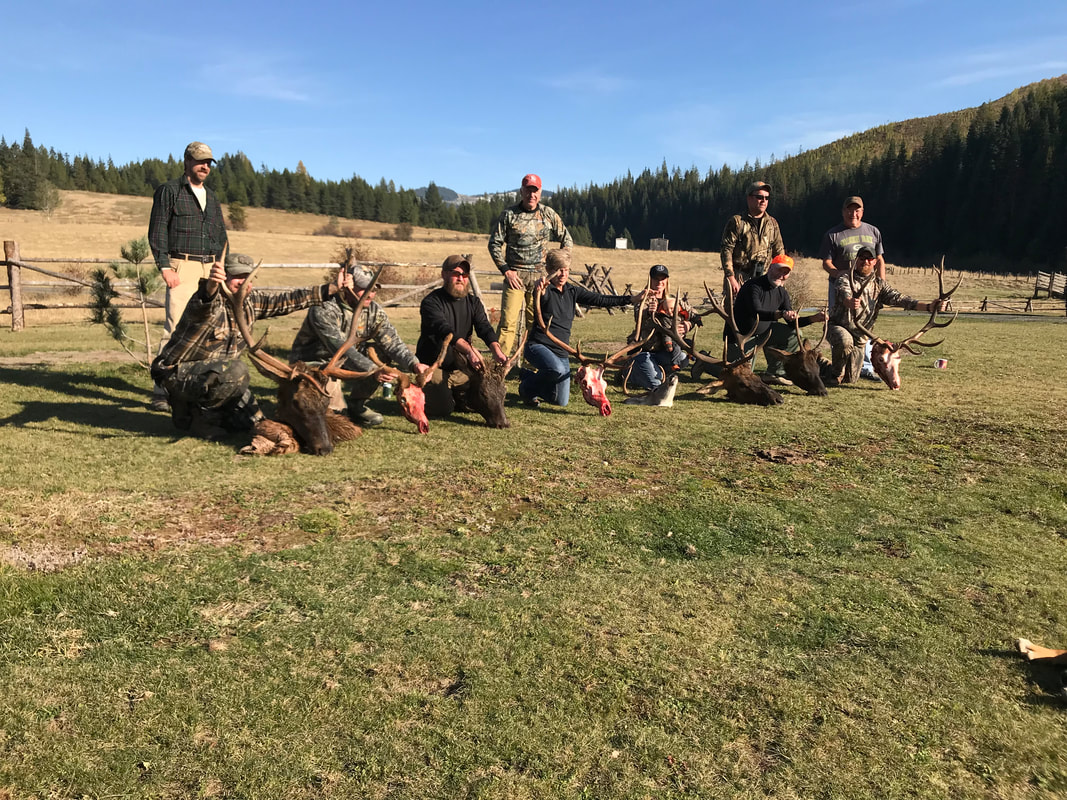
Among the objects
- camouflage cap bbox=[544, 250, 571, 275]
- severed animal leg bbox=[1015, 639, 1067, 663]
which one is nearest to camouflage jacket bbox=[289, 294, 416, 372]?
camouflage cap bbox=[544, 250, 571, 275]

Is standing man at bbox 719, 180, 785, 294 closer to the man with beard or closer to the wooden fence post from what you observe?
the man with beard

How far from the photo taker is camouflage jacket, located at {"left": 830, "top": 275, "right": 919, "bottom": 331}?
10055 mm

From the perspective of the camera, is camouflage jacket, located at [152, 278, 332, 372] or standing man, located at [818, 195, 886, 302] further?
standing man, located at [818, 195, 886, 302]

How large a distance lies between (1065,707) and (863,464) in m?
3.56

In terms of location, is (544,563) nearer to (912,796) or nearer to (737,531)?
(737,531)

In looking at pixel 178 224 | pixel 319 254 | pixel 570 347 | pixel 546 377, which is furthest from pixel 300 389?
pixel 319 254

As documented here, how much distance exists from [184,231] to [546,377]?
423 cm

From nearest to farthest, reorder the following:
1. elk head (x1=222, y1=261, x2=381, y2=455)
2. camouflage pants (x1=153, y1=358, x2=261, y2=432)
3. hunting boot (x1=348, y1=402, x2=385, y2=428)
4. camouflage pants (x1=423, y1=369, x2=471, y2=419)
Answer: elk head (x1=222, y1=261, x2=381, y2=455) < camouflage pants (x1=153, y1=358, x2=261, y2=432) < hunting boot (x1=348, y1=402, x2=385, y2=428) < camouflage pants (x1=423, y1=369, x2=471, y2=419)

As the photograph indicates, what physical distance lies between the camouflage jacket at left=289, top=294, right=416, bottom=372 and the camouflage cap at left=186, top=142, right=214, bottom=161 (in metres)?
1.92

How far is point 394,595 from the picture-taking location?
148 inches

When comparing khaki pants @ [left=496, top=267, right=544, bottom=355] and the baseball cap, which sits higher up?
the baseball cap

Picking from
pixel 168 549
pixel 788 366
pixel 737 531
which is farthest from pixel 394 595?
pixel 788 366

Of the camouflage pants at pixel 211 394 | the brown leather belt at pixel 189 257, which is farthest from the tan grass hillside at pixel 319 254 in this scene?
the camouflage pants at pixel 211 394

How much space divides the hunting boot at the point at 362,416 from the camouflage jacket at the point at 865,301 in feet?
21.5
